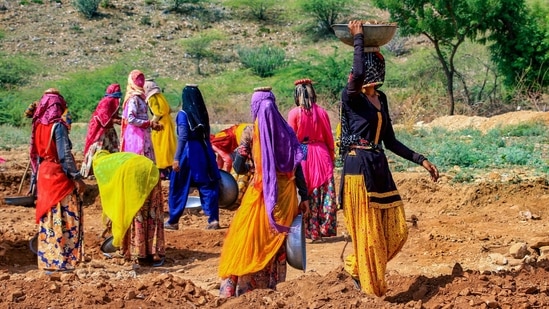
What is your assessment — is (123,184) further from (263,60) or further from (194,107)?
(263,60)

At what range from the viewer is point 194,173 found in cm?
920

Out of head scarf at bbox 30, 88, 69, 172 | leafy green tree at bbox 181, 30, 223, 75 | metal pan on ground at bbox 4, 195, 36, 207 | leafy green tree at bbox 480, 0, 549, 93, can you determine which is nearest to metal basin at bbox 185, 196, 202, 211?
metal pan on ground at bbox 4, 195, 36, 207

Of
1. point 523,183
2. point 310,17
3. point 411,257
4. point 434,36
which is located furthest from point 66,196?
point 310,17

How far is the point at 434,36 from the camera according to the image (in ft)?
63.5

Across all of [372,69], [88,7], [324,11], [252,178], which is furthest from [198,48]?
[372,69]

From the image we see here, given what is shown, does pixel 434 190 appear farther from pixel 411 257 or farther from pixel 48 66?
pixel 48 66

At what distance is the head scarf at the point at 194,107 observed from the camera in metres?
8.90

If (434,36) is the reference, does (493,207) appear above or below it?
below

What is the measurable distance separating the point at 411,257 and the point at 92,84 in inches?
822

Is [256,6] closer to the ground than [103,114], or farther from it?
farther from it

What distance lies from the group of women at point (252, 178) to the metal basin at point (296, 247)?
7 centimetres

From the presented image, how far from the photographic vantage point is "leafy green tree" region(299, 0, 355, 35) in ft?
112

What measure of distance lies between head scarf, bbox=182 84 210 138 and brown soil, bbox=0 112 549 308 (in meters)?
1.17

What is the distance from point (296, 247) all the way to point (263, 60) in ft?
81.0
